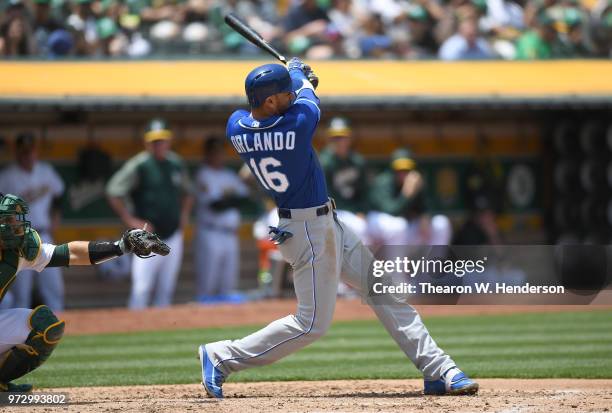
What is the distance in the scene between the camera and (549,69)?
42.0 feet

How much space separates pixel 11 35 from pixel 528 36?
636 centimetres

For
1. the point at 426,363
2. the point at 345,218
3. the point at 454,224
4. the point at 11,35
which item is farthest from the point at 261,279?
the point at 426,363

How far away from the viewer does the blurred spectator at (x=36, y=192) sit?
1126 centimetres

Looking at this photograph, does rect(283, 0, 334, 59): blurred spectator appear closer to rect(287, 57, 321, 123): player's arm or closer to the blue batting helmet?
rect(287, 57, 321, 123): player's arm

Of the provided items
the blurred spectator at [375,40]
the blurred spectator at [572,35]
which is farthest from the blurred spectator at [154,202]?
the blurred spectator at [572,35]

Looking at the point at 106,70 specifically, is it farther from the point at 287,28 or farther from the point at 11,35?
the point at 287,28

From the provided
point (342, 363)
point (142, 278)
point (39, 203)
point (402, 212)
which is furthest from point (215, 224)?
point (342, 363)

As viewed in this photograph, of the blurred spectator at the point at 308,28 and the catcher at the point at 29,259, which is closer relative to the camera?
the catcher at the point at 29,259

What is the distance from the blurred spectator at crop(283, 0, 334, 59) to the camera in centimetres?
1273

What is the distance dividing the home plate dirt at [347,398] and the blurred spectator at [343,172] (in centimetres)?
489

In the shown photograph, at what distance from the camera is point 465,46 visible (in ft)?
43.4

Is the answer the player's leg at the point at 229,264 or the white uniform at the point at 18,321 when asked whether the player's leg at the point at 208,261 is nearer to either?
the player's leg at the point at 229,264

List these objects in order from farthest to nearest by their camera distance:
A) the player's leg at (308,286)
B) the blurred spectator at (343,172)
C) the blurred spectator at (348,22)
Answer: the blurred spectator at (348,22) < the blurred spectator at (343,172) < the player's leg at (308,286)

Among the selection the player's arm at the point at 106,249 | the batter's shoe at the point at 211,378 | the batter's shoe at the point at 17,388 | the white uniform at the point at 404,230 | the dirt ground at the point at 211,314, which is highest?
the player's arm at the point at 106,249
